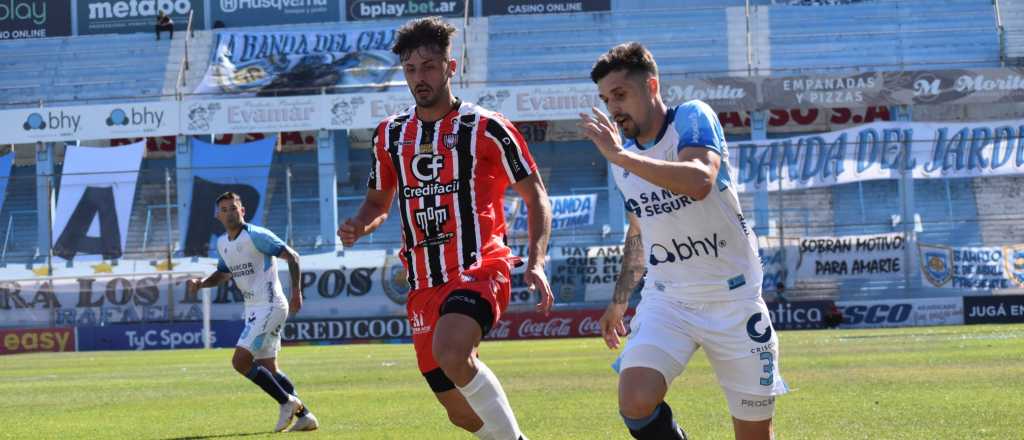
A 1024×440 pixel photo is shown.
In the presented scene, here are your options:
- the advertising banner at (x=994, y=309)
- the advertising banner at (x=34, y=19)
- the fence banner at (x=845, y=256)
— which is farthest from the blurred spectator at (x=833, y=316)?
the advertising banner at (x=34, y=19)

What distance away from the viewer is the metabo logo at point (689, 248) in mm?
6531

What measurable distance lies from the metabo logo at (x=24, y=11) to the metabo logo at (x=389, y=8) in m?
11.8

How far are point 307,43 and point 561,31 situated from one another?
869 centimetres

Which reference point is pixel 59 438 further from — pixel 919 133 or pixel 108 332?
pixel 919 133

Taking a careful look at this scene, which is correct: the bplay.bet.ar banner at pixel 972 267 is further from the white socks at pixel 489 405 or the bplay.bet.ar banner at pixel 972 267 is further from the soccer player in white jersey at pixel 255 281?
the white socks at pixel 489 405

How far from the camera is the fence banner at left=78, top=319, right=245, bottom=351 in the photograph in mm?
33094

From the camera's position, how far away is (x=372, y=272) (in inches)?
1296

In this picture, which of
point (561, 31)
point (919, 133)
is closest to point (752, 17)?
point (561, 31)

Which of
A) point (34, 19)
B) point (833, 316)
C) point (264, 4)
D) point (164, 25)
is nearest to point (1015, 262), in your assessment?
point (833, 316)

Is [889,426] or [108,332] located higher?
[889,426]

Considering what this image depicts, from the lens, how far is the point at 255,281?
14266mm

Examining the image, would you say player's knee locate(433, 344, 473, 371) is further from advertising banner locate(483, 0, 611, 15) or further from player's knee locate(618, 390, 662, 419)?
advertising banner locate(483, 0, 611, 15)

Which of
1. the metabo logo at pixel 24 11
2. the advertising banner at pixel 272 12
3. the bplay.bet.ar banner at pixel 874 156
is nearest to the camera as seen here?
the bplay.bet.ar banner at pixel 874 156

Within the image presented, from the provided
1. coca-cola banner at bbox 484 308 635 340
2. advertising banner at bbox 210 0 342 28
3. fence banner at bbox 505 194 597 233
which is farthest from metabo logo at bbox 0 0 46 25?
coca-cola banner at bbox 484 308 635 340
